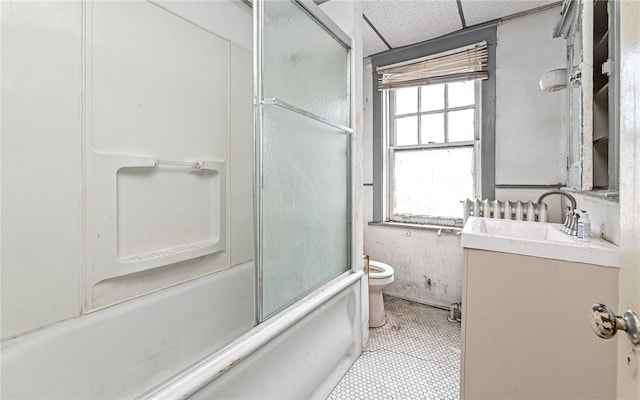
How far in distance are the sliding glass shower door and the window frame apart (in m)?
1.12

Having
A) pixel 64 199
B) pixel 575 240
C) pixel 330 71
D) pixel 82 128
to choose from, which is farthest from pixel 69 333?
pixel 575 240

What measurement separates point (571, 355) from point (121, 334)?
75.7 inches

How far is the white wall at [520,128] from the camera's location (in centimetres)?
203

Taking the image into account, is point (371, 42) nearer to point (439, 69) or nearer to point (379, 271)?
point (439, 69)

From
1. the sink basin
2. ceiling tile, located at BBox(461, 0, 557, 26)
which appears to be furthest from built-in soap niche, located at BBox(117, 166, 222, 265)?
ceiling tile, located at BBox(461, 0, 557, 26)

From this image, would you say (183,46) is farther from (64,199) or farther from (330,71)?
(64,199)

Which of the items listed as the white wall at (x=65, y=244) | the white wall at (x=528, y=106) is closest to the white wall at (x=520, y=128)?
the white wall at (x=528, y=106)

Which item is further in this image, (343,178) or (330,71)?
(343,178)

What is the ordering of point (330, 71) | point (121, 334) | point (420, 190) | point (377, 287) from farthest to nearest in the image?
point (420, 190)
point (377, 287)
point (330, 71)
point (121, 334)

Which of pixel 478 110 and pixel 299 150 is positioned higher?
pixel 478 110

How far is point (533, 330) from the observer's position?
3.70 ft

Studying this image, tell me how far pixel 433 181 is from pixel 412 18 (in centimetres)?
135

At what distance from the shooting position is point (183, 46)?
1.62m

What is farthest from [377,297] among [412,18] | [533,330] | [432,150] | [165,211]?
→ [412,18]
